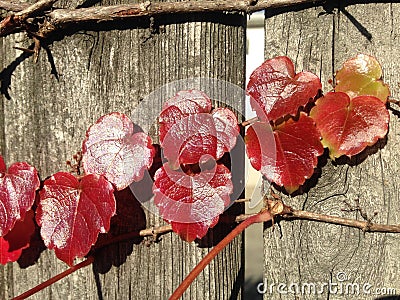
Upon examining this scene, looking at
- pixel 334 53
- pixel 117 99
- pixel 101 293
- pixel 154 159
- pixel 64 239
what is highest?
pixel 334 53

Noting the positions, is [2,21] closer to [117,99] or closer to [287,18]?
[117,99]

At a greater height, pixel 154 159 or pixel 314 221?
pixel 154 159

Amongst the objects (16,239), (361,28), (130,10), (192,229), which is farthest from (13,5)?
(361,28)

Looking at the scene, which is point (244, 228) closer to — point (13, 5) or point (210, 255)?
point (210, 255)

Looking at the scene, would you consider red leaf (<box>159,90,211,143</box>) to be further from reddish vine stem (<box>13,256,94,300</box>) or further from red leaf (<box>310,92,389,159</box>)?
reddish vine stem (<box>13,256,94,300</box>)

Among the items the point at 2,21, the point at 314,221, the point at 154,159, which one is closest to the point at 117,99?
the point at 154,159

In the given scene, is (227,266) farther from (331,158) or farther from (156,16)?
(156,16)

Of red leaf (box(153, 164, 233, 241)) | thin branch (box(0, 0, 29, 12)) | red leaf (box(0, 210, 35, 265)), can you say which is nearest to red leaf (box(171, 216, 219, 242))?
red leaf (box(153, 164, 233, 241))

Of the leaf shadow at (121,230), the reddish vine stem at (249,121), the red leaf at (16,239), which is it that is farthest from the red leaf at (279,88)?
the red leaf at (16,239)

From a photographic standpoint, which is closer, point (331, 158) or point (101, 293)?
point (331, 158)
